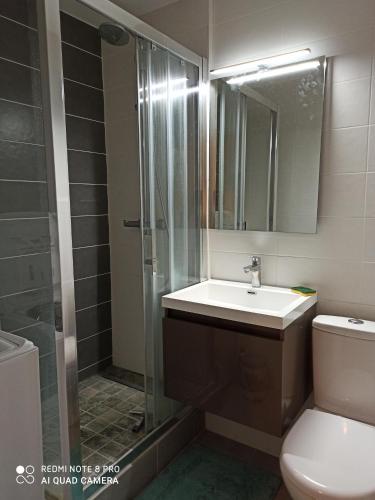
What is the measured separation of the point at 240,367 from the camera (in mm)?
1647

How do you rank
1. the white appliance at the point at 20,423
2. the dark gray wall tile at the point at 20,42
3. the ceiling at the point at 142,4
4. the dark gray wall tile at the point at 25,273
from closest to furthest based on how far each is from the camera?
the white appliance at the point at 20,423 < the dark gray wall tile at the point at 20,42 < the dark gray wall tile at the point at 25,273 < the ceiling at the point at 142,4

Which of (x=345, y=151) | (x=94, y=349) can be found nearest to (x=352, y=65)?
(x=345, y=151)

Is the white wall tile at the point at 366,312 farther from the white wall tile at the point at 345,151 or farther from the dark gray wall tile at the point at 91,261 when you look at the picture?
the dark gray wall tile at the point at 91,261

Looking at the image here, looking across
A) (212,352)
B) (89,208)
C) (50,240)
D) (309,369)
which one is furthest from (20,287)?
(309,369)

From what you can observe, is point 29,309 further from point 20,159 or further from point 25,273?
point 20,159

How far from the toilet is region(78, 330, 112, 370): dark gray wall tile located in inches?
60.3

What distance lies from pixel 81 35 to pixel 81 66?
18 cm

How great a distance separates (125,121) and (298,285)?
1.55 metres

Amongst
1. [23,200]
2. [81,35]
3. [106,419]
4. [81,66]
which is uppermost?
[81,35]

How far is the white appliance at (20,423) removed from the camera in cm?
113

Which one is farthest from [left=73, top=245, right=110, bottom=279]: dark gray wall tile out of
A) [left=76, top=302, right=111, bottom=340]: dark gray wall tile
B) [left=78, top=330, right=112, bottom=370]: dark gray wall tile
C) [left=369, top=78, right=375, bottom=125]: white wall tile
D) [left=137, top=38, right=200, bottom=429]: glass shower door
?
[left=369, top=78, right=375, bottom=125]: white wall tile

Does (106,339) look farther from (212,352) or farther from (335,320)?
(335,320)

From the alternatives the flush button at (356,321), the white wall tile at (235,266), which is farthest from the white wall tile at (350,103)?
the flush button at (356,321)

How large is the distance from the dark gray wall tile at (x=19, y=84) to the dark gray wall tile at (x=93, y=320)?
157 centimetres
